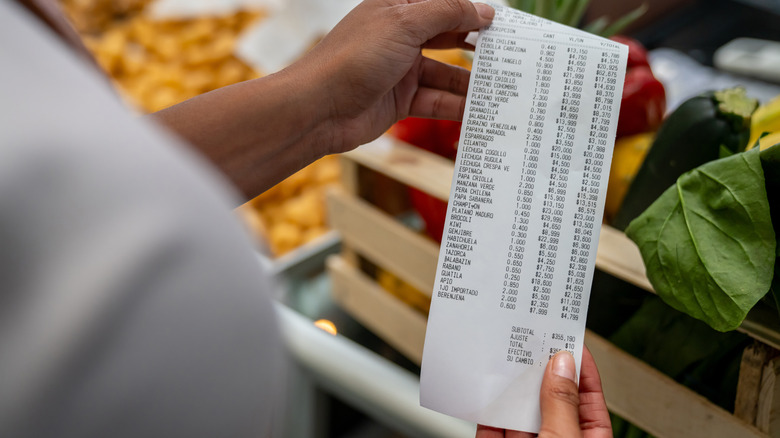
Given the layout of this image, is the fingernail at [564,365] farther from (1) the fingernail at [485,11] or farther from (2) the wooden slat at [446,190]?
(1) the fingernail at [485,11]

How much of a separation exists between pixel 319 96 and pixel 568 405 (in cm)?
49

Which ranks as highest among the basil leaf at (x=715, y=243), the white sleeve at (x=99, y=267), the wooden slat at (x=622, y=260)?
the white sleeve at (x=99, y=267)

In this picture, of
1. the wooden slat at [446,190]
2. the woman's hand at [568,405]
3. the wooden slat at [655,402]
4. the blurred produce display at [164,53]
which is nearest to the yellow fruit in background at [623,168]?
the wooden slat at [446,190]

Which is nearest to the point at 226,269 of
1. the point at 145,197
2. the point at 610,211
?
the point at 145,197

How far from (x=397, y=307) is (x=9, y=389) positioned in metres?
0.85

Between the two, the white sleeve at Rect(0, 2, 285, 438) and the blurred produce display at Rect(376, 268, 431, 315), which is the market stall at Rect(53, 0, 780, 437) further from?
the white sleeve at Rect(0, 2, 285, 438)

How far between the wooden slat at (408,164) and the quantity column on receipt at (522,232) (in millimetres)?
241

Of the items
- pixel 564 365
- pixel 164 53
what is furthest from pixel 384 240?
pixel 164 53

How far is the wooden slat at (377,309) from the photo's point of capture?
3.34 ft

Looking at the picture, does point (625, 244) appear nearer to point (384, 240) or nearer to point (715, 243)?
point (715, 243)

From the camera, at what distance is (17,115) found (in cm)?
21

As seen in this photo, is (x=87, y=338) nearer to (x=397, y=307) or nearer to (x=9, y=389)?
(x=9, y=389)

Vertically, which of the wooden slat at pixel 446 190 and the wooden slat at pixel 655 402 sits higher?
the wooden slat at pixel 446 190

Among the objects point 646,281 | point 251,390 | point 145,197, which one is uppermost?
point 145,197
